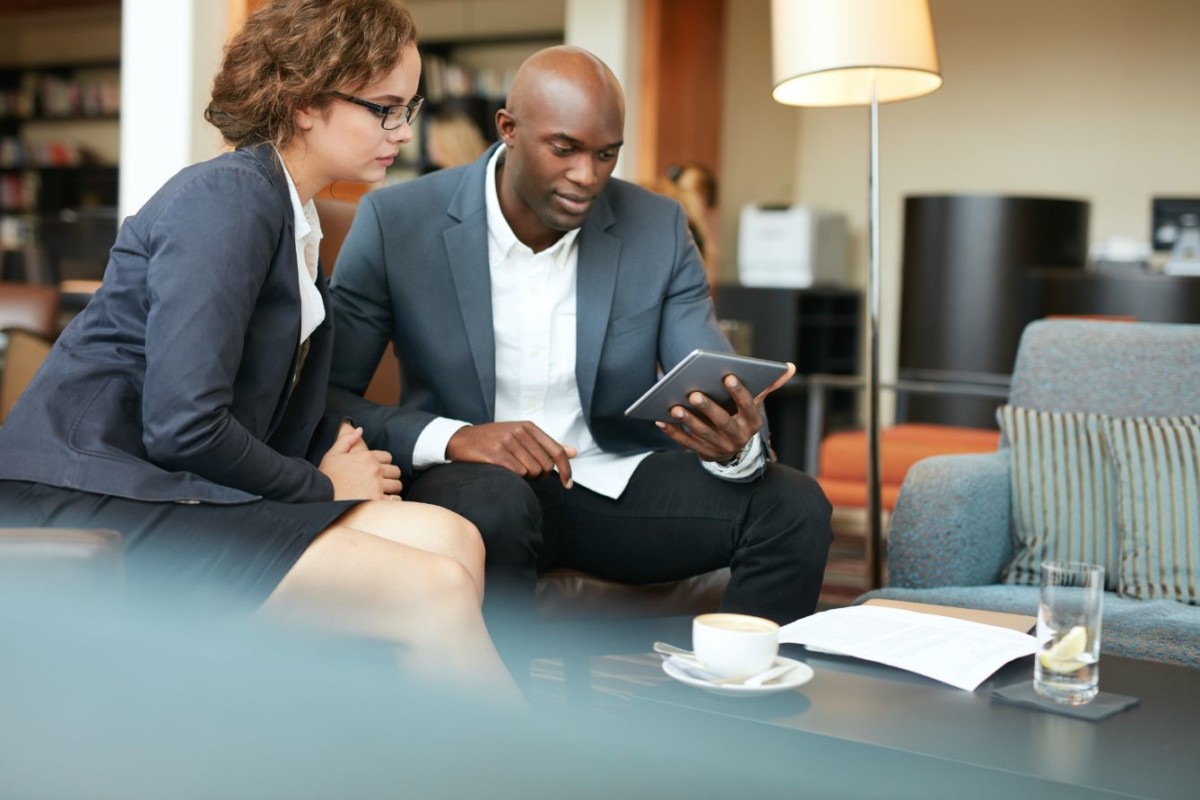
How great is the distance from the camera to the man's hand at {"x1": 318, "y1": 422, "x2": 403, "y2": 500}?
175cm

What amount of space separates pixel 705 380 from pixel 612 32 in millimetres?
4235

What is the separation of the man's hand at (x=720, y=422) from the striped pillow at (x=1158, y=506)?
0.77 m

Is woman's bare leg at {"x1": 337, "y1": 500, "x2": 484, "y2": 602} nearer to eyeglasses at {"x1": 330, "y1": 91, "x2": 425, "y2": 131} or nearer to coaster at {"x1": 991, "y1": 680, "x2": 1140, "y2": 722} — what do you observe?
eyeglasses at {"x1": 330, "y1": 91, "x2": 425, "y2": 131}

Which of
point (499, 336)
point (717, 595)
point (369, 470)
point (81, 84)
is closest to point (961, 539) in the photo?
point (717, 595)

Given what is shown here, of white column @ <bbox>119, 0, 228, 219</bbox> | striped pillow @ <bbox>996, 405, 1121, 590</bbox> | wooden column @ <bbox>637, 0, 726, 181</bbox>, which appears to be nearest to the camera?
striped pillow @ <bbox>996, 405, 1121, 590</bbox>

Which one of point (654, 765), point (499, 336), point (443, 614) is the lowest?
point (654, 765)

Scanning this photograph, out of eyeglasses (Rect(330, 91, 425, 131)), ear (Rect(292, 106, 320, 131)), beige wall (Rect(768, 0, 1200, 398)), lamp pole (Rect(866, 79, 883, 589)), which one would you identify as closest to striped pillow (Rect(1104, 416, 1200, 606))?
lamp pole (Rect(866, 79, 883, 589))

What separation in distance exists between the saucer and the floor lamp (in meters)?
1.41

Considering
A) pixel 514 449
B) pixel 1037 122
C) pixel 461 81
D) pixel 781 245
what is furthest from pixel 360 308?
pixel 461 81

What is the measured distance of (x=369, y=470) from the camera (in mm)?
1771

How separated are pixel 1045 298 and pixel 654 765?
4.92 m

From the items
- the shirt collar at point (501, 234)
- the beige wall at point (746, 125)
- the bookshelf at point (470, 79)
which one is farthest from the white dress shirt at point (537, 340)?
the bookshelf at point (470, 79)

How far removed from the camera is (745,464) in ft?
6.50

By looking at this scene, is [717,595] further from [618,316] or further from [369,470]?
[369,470]
